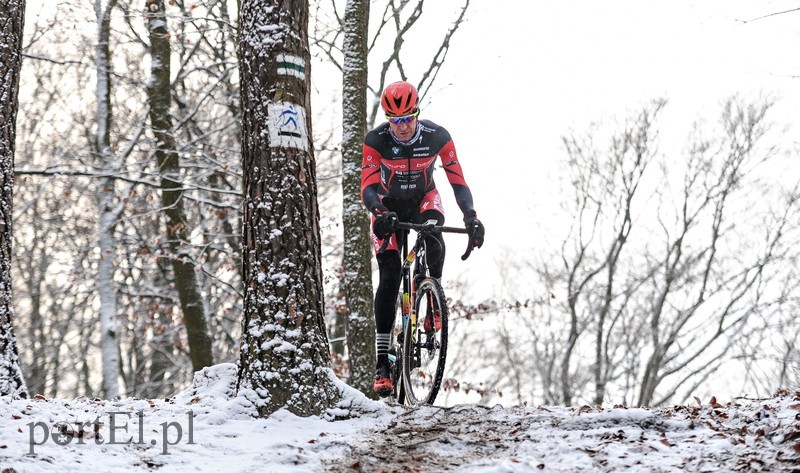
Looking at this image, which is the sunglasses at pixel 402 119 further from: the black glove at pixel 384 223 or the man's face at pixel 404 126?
the black glove at pixel 384 223

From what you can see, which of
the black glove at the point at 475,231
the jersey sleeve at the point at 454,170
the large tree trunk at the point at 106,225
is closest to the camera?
the black glove at the point at 475,231

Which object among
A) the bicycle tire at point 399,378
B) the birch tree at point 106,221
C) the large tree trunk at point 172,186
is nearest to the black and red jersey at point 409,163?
the bicycle tire at point 399,378

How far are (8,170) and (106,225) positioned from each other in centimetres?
505

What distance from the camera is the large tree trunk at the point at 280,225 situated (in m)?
4.53

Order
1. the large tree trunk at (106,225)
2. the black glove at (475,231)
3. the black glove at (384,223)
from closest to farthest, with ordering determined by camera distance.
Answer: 1. the black glove at (384,223)
2. the black glove at (475,231)
3. the large tree trunk at (106,225)

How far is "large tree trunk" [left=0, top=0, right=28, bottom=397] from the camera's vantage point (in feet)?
16.1

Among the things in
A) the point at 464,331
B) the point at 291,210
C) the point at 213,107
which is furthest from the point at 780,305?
the point at 291,210

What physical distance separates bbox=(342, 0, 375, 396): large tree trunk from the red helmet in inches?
90.5

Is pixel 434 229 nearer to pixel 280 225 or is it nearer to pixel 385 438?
pixel 280 225

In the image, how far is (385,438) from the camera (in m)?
4.29

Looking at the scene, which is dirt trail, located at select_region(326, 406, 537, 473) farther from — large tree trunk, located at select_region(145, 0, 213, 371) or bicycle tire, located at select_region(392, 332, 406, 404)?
large tree trunk, located at select_region(145, 0, 213, 371)

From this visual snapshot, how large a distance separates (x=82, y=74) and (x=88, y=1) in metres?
7.94
